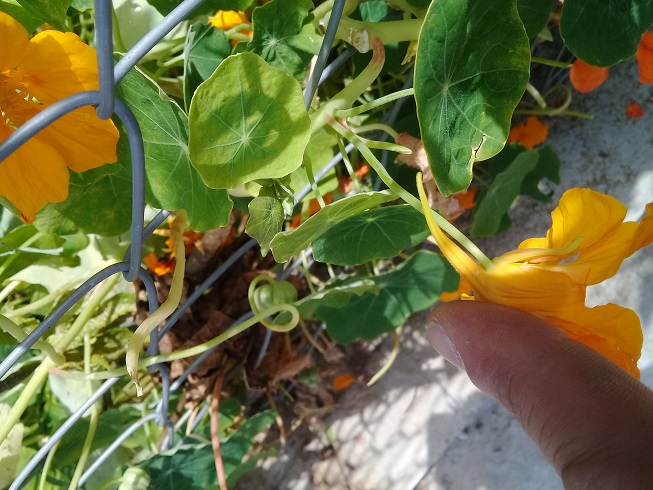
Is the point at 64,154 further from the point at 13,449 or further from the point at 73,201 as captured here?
the point at 13,449

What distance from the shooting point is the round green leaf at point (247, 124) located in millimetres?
482

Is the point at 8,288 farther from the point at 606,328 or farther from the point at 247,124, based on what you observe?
the point at 606,328

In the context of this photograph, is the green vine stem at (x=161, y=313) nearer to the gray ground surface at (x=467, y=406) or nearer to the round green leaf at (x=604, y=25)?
the round green leaf at (x=604, y=25)

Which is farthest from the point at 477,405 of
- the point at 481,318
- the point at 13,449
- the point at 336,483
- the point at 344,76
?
the point at 13,449

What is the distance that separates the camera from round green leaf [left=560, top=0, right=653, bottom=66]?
0.70 metres

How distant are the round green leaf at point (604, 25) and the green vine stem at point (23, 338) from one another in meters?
0.72

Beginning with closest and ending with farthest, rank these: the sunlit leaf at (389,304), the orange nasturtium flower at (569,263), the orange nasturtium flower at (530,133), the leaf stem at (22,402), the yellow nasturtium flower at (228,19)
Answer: the orange nasturtium flower at (569,263) < the leaf stem at (22,402) < the yellow nasturtium flower at (228,19) < the sunlit leaf at (389,304) < the orange nasturtium flower at (530,133)

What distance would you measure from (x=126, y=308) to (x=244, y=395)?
36cm

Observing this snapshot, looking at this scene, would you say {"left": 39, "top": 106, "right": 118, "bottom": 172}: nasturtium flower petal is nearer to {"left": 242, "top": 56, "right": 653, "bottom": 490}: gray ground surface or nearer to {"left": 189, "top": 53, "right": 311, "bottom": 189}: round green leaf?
{"left": 189, "top": 53, "right": 311, "bottom": 189}: round green leaf

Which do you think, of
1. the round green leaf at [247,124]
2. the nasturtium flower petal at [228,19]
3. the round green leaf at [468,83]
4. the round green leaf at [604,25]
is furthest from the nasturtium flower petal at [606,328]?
the nasturtium flower petal at [228,19]

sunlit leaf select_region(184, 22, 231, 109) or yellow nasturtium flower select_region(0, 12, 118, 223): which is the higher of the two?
yellow nasturtium flower select_region(0, 12, 118, 223)

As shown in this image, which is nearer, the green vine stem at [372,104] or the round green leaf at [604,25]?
the green vine stem at [372,104]

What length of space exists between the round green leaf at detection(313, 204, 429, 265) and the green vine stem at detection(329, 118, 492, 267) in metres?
0.15

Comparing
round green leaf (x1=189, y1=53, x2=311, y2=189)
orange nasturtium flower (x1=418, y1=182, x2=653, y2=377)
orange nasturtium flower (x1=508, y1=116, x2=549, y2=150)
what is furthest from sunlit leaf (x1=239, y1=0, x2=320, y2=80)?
orange nasturtium flower (x1=508, y1=116, x2=549, y2=150)
